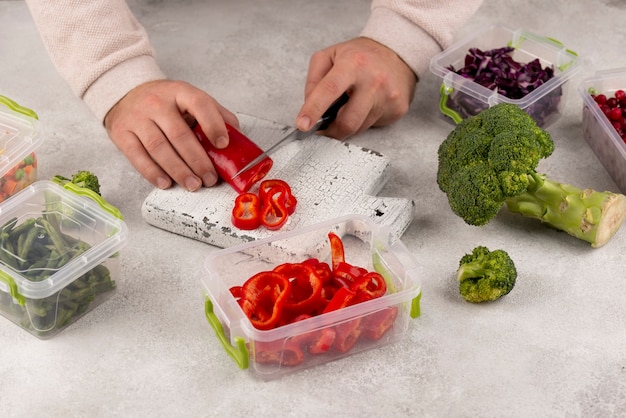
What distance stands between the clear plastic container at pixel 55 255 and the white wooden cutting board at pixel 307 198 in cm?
23

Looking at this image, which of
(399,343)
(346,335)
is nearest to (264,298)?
(346,335)

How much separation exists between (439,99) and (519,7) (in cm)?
60

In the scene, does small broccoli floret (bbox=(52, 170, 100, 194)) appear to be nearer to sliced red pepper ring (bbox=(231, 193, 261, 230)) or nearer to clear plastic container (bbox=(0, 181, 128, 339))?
clear plastic container (bbox=(0, 181, 128, 339))

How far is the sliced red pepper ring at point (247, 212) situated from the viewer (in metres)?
2.14

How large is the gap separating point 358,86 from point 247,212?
51cm

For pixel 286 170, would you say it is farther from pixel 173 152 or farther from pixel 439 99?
pixel 439 99

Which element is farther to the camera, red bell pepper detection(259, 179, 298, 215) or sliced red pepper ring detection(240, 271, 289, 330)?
red bell pepper detection(259, 179, 298, 215)

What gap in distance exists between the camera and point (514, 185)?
210cm

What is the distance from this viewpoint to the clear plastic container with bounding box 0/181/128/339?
6.11 ft

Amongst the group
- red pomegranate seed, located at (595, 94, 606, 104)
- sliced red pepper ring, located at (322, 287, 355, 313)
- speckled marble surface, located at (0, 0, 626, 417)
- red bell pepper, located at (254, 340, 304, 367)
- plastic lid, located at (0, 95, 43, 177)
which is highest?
red pomegranate seed, located at (595, 94, 606, 104)

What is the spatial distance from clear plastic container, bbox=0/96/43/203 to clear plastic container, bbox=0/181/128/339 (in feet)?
0.59

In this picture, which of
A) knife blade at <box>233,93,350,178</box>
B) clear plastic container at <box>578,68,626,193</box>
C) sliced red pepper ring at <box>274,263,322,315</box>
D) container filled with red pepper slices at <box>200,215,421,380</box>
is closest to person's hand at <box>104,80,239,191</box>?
knife blade at <box>233,93,350,178</box>

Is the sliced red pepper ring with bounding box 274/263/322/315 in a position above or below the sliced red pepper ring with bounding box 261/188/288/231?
above

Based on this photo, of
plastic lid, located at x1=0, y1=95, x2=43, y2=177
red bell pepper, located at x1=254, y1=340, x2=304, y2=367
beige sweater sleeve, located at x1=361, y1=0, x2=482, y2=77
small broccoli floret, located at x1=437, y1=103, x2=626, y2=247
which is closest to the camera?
red bell pepper, located at x1=254, y1=340, x2=304, y2=367
